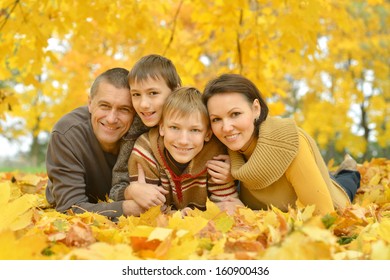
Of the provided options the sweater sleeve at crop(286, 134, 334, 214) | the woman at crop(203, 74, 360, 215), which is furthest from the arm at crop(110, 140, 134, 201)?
the sweater sleeve at crop(286, 134, 334, 214)

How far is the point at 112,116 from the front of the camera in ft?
9.44

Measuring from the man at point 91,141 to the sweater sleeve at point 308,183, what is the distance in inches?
39.3

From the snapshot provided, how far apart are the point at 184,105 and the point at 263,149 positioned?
49 centimetres

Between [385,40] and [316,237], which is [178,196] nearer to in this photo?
[316,237]

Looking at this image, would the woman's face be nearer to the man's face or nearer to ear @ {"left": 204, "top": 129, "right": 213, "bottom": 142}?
ear @ {"left": 204, "top": 129, "right": 213, "bottom": 142}

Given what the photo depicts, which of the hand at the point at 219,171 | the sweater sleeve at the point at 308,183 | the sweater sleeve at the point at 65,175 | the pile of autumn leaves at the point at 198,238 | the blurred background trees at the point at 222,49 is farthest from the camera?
the blurred background trees at the point at 222,49

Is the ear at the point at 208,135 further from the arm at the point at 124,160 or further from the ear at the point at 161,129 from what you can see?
the arm at the point at 124,160

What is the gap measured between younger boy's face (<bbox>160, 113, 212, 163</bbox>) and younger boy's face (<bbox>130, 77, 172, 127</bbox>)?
0.37 feet

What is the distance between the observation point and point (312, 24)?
3.93 metres

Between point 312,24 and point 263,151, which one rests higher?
point 312,24

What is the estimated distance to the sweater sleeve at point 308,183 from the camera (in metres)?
2.56

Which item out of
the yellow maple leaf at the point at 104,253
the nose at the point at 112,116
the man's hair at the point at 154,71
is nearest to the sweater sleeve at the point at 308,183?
the man's hair at the point at 154,71

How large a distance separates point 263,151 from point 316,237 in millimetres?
1280

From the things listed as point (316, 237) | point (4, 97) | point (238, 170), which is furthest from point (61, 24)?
point (316, 237)
